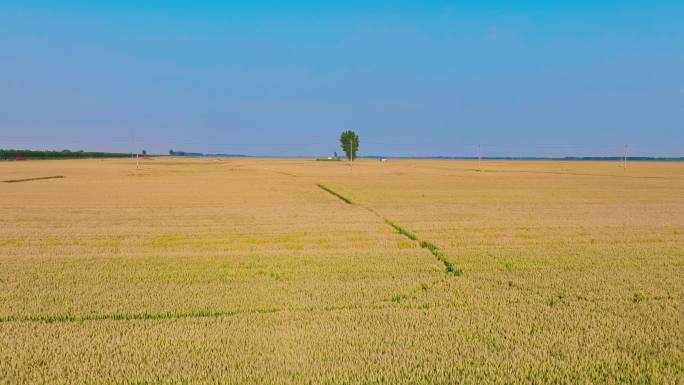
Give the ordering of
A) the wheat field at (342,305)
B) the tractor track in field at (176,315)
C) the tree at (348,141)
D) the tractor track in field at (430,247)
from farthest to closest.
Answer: the tree at (348,141) < the tractor track in field at (430,247) < the tractor track in field at (176,315) < the wheat field at (342,305)

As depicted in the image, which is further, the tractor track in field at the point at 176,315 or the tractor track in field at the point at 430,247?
the tractor track in field at the point at 430,247

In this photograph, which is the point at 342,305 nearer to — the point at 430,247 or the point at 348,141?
the point at 430,247

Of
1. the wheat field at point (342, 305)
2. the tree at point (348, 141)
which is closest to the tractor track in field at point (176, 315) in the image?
the wheat field at point (342, 305)

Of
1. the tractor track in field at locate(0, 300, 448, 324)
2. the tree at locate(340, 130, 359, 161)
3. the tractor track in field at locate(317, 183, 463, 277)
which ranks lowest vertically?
the tractor track in field at locate(0, 300, 448, 324)

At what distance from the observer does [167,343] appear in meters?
6.19

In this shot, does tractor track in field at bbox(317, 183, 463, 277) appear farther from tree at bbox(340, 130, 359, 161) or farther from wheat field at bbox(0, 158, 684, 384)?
tree at bbox(340, 130, 359, 161)

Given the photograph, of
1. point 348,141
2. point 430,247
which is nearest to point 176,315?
point 430,247

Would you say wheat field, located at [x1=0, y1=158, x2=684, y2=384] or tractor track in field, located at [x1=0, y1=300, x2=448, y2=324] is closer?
wheat field, located at [x1=0, y1=158, x2=684, y2=384]

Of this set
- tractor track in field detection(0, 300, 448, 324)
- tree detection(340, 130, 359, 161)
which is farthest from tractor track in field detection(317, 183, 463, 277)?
tree detection(340, 130, 359, 161)

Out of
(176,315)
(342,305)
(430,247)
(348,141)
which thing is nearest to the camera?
(176,315)

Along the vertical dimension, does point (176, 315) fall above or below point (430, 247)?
below

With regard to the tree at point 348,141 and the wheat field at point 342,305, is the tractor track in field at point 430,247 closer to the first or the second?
the wheat field at point 342,305

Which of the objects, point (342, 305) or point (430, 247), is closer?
point (342, 305)

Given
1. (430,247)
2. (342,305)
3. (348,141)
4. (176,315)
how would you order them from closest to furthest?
(176,315), (342,305), (430,247), (348,141)
